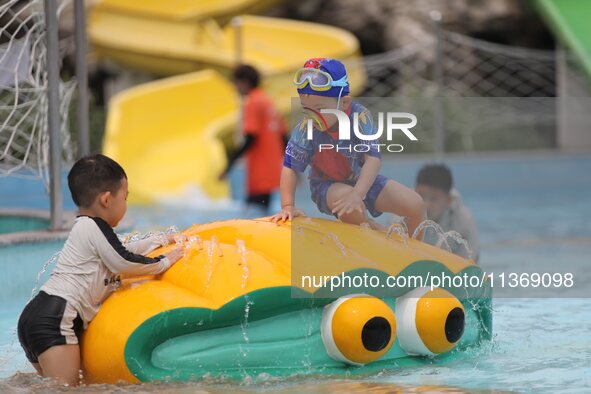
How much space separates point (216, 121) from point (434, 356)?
10258mm

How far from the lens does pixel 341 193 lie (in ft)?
15.2

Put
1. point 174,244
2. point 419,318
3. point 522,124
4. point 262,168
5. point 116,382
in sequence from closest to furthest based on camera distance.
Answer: point 116,382 → point 419,318 → point 174,244 → point 262,168 → point 522,124

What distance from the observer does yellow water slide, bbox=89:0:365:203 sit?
13375 mm

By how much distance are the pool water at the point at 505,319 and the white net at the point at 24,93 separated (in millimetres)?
866

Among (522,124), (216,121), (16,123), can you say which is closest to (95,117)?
(216,121)

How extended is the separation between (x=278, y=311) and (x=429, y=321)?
1.92 feet

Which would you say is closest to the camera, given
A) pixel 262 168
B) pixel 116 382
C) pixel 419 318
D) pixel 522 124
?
pixel 116 382

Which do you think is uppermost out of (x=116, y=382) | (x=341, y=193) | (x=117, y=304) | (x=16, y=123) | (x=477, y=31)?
(x=477, y=31)

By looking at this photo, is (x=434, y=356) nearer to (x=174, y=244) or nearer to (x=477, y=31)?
(x=174, y=244)

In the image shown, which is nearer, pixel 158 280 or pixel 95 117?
pixel 158 280

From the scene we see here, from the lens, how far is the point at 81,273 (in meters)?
4.14

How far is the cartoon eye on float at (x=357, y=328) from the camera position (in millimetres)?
4164

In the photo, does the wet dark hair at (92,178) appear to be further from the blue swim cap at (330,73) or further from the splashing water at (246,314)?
the blue swim cap at (330,73)

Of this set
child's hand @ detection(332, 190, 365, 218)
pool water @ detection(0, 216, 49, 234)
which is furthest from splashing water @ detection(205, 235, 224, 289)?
pool water @ detection(0, 216, 49, 234)
